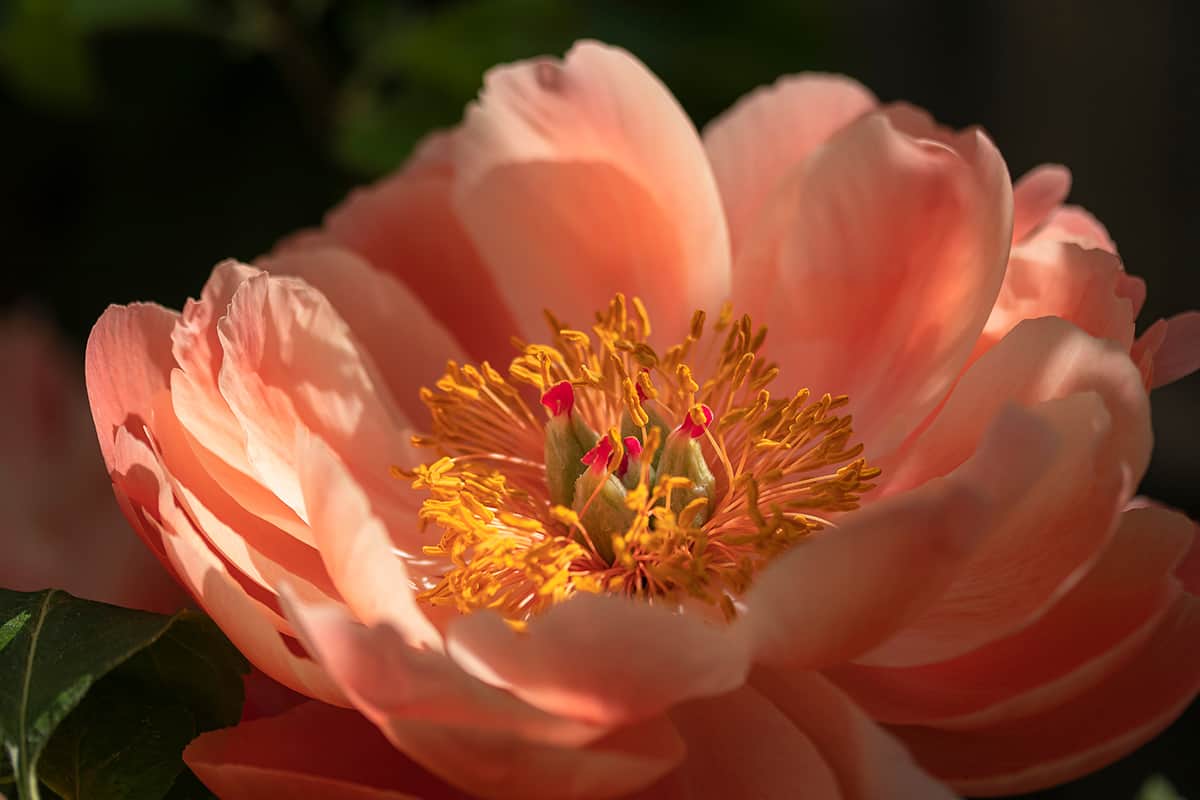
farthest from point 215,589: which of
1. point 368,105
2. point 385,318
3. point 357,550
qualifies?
point 368,105

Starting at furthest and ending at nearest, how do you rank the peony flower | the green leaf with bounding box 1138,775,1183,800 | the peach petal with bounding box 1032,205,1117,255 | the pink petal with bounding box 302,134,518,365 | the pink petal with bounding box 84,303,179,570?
the peony flower
the pink petal with bounding box 302,134,518,365
the peach petal with bounding box 1032,205,1117,255
the pink petal with bounding box 84,303,179,570
the green leaf with bounding box 1138,775,1183,800

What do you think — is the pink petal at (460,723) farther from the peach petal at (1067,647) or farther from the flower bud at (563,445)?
the flower bud at (563,445)

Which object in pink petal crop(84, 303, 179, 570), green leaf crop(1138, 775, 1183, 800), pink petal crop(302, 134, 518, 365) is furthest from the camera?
pink petal crop(302, 134, 518, 365)

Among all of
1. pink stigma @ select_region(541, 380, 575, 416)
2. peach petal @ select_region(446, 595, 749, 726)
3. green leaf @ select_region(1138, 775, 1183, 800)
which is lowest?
green leaf @ select_region(1138, 775, 1183, 800)

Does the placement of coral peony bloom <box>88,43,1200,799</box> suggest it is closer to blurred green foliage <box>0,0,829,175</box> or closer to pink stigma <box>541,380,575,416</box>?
pink stigma <box>541,380,575,416</box>

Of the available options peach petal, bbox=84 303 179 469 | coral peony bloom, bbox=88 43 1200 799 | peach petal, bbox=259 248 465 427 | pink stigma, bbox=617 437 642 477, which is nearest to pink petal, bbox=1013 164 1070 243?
coral peony bloom, bbox=88 43 1200 799

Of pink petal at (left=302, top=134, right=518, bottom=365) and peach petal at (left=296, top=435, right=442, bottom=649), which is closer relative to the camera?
peach petal at (left=296, top=435, right=442, bottom=649)

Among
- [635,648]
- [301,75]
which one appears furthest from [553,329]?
[301,75]

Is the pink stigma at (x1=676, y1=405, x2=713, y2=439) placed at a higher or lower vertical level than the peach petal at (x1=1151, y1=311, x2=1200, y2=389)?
Result: lower
